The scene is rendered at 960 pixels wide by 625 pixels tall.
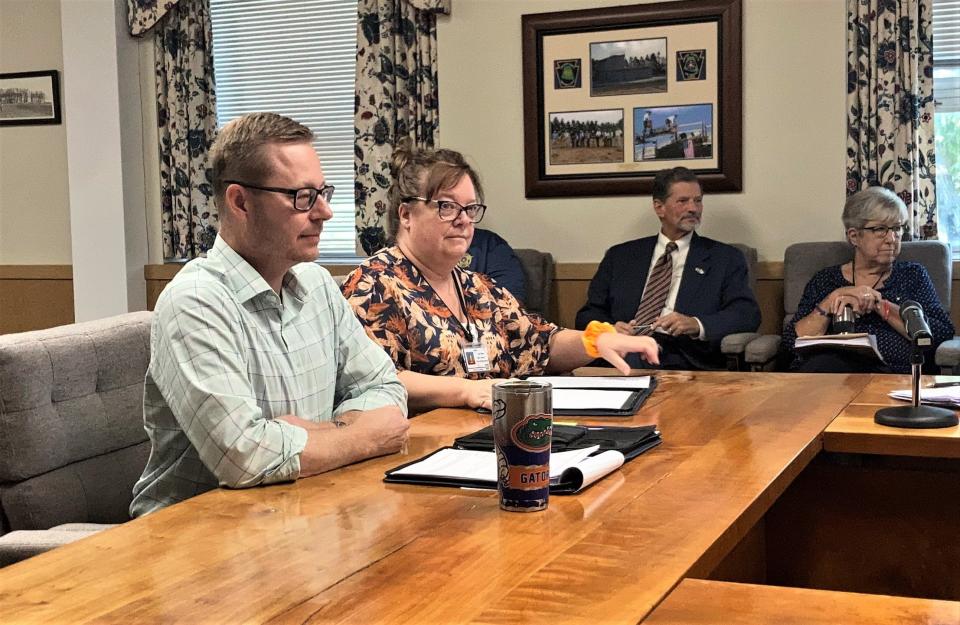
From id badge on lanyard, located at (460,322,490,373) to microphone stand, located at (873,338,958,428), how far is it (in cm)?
89

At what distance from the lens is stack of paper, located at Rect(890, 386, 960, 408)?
7.28 ft

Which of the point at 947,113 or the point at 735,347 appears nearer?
the point at 735,347

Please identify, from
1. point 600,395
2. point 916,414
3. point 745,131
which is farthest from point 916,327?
point 745,131

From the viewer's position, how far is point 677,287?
4.70 meters

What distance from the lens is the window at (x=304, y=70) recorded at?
19.4 feet

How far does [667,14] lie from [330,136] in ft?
6.47

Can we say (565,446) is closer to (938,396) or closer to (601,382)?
(601,382)

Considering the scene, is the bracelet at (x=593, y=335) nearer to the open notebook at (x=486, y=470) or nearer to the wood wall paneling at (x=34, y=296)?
the open notebook at (x=486, y=470)

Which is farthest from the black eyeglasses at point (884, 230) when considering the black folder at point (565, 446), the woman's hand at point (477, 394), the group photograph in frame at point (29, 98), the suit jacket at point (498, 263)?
the group photograph in frame at point (29, 98)

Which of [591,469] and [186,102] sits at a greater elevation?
[186,102]

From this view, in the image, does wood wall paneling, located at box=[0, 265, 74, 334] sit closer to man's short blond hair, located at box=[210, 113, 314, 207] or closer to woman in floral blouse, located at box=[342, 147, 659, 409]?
woman in floral blouse, located at box=[342, 147, 659, 409]

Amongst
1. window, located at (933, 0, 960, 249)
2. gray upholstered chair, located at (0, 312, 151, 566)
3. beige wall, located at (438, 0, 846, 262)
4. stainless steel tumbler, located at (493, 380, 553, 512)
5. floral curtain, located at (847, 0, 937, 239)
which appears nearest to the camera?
stainless steel tumbler, located at (493, 380, 553, 512)

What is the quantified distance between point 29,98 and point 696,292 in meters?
4.12

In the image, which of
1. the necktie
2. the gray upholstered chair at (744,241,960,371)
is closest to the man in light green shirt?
the gray upholstered chair at (744,241,960,371)
